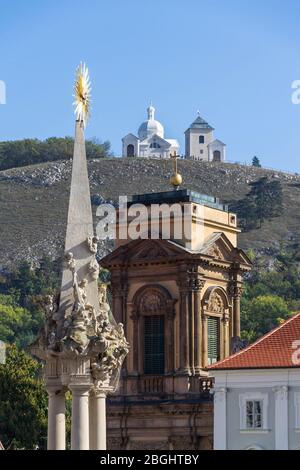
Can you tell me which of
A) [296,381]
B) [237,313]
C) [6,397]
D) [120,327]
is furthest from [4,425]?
[120,327]

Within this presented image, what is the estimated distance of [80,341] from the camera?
107 ft

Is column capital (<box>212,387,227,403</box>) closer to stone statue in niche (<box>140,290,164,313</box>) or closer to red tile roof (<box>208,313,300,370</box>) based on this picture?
red tile roof (<box>208,313,300,370</box>)

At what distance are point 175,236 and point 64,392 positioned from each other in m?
34.0

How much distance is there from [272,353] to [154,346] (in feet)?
19.4

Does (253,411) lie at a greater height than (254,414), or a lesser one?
greater

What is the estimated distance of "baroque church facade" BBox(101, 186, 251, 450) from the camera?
216ft

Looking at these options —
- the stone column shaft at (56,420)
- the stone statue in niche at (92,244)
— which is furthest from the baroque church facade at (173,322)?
the stone statue in niche at (92,244)

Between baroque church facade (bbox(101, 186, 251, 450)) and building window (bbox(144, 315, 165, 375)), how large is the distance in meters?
0.04

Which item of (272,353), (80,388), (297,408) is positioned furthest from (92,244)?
(272,353)

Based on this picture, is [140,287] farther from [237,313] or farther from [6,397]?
[6,397]

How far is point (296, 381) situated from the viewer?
62.1 metres

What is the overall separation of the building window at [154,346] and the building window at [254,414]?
16.4 feet

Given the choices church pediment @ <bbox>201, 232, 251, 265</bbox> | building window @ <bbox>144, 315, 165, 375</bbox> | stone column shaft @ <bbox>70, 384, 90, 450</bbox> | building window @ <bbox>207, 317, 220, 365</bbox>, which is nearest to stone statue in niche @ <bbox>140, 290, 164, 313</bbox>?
building window @ <bbox>144, 315, 165, 375</bbox>

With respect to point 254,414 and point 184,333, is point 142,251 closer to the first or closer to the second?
point 184,333
